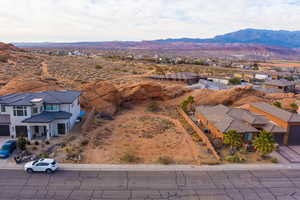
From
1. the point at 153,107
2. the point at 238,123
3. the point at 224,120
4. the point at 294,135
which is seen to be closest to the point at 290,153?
the point at 294,135

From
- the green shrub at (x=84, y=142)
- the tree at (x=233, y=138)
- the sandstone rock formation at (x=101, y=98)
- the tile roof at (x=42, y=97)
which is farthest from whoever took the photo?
the sandstone rock formation at (x=101, y=98)

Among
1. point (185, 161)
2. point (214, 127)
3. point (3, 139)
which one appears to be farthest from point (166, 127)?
point (3, 139)

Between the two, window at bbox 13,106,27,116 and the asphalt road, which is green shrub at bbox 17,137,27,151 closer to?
the asphalt road

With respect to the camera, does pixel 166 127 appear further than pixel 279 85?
No

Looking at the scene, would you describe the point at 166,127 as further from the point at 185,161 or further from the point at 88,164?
the point at 88,164

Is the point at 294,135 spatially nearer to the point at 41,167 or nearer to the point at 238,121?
the point at 238,121

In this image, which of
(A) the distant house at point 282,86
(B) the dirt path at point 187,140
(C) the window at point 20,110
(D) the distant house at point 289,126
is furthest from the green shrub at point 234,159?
(A) the distant house at point 282,86

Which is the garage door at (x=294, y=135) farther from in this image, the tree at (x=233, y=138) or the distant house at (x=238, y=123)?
the tree at (x=233, y=138)
